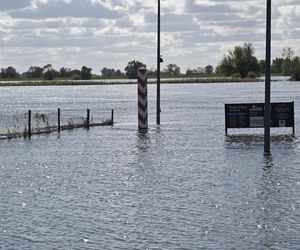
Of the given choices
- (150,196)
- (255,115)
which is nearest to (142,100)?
(255,115)

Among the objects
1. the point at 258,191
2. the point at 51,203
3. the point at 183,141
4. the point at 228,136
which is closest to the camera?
the point at 51,203

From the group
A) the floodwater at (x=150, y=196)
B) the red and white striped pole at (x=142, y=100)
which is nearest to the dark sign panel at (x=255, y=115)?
the floodwater at (x=150, y=196)

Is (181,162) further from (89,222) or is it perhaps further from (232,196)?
(89,222)

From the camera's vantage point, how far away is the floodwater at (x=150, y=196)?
Answer: 12.3 metres

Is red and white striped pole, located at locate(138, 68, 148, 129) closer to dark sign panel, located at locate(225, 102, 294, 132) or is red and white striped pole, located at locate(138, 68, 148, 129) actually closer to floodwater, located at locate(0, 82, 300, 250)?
dark sign panel, located at locate(225, 102, 294, 132)

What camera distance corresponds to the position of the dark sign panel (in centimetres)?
3225

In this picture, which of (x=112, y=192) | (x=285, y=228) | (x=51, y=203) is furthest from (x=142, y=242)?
(x=112, y=192)

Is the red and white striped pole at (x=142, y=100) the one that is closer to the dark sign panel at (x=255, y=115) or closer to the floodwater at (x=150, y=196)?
the dark sign panel at (x=255, y=115)

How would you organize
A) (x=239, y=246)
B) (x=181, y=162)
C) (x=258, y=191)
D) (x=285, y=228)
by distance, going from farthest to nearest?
1. (x=181, y=162)
2. (x=258, y=191)
3. (x=285, y=228)
4. (x=239, y=246)

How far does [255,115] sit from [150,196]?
16645 millimetres

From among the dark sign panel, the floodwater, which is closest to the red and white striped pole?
the dark sign panel

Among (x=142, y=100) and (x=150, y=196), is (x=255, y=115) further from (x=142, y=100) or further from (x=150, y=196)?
(x=150, y=196)

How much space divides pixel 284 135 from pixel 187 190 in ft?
51.1

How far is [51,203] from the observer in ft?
51.0
